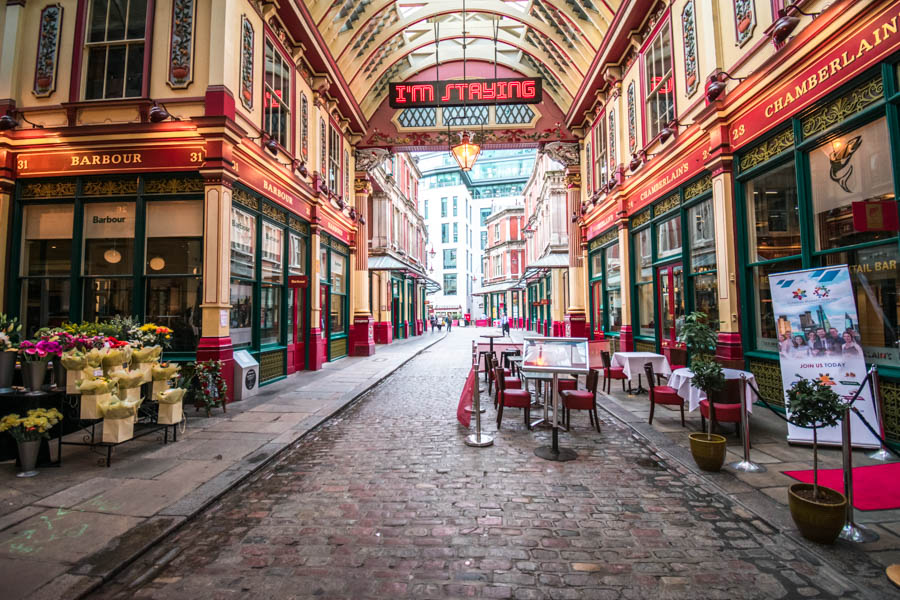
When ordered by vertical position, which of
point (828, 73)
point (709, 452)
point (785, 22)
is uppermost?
point (785, 22)

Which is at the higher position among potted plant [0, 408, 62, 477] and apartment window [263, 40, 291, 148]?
apartment window [263, 40, 291, 148]

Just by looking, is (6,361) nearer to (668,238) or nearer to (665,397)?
(665,397)

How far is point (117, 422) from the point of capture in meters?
4.96

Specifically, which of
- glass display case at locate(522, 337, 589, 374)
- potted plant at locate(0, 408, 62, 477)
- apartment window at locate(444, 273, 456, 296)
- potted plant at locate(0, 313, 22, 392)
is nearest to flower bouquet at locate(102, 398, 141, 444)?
potted plant at locate(0, 408, 62, 477)

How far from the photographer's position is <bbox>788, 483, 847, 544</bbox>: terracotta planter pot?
3131 mm

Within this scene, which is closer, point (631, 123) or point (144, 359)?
point (144, 359)

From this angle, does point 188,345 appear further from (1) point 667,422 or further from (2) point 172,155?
(1) point 667,422

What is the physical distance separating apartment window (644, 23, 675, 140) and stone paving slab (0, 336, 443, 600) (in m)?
10.2

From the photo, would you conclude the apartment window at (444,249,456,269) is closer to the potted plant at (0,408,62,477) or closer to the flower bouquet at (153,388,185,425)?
the flower bouquet at (153,388,185,425)

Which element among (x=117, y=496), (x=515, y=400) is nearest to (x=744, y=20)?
(x=515, y=400)

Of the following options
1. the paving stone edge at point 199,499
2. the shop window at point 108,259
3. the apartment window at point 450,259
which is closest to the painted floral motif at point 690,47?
the paving stone edge at point 199,499

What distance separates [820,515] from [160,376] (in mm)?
7202

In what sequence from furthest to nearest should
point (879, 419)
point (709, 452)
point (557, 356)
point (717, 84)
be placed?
point (717, 84) < point (557, 356) < point (879, 419) < point (709, 452)

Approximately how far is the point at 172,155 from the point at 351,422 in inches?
236
